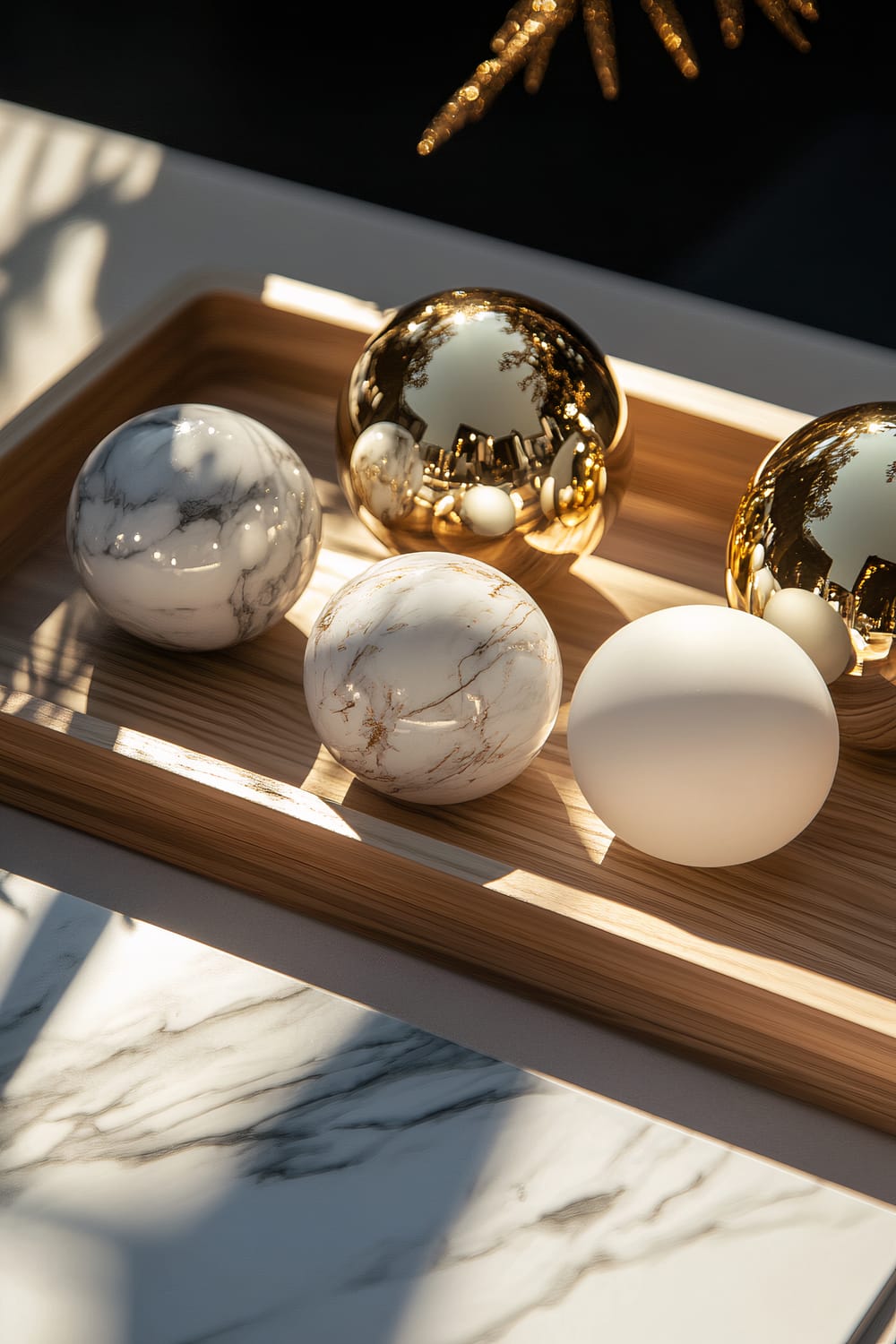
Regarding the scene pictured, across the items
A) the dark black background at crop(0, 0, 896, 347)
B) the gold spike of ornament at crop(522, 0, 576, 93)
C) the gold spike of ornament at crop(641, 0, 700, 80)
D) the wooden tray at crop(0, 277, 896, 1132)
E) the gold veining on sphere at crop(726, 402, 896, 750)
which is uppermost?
the gold spike of ornament at crop(641, 0, 700, 80)

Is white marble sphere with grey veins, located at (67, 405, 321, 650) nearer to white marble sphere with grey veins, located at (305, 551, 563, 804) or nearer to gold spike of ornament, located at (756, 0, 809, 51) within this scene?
white marble sphere with grey veins, located at (305, 551, 563, 804)

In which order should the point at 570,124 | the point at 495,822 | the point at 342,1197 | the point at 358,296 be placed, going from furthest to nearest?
the point at 570,124 → the point at 358,296 → the point at 495,822 → the point at 342,1197

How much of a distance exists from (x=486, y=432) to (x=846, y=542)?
187 millimetres

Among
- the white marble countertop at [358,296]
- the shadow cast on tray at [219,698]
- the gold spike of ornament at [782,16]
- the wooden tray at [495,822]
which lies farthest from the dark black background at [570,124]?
the gold spike of ornament at [782,16]

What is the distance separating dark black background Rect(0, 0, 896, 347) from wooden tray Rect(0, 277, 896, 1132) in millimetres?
1001

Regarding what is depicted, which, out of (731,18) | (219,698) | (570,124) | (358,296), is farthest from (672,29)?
(570,124)

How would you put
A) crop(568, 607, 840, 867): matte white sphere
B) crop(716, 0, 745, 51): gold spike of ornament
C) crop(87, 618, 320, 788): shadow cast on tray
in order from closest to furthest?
1. crop(716, 0, 745, 51): gold spike of ornament
2. crop(568, 607, 840, 867): matte white sphere
3. crop(87, 618, 320, 788): shadow cast on tray

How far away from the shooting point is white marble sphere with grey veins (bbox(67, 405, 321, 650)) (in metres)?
0.68

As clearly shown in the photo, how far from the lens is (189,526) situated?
0.67m

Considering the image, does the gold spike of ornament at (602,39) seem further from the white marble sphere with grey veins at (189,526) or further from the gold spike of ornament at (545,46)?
the white marble sphere with grey veins at (189,526)

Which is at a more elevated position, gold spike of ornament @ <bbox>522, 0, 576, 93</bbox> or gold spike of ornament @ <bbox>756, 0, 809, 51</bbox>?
gold spike of ornament @ <bbox>756, 0, 809, 51</bbox>

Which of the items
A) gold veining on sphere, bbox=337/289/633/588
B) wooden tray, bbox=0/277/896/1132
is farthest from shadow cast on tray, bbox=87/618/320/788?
gold veining on sphere, bbox=337/289/633/588

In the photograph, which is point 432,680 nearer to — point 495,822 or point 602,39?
point 495,822

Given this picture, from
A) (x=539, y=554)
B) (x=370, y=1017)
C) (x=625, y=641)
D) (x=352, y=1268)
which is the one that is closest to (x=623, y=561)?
(x=539, y=554)
